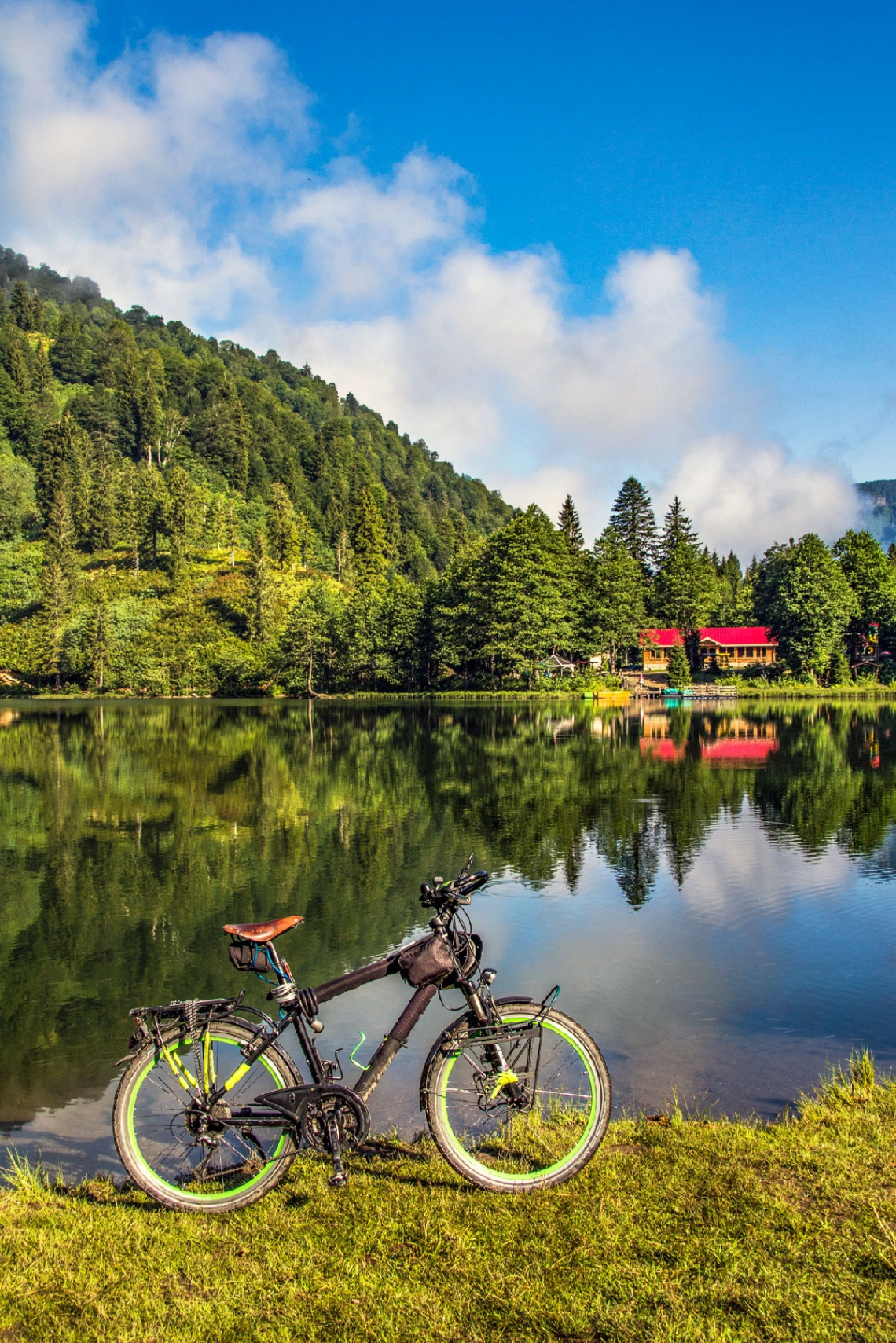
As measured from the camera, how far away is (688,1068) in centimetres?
798

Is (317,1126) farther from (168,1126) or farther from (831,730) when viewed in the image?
(831,730)

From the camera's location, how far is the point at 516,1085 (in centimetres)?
527

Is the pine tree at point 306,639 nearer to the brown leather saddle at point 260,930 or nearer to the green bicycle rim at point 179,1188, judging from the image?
the green bicycle rim at point 179,1188

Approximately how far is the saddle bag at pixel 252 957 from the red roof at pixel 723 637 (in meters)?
104

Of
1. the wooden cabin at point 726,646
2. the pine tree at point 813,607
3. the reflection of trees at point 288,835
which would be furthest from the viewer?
the wooden cabin at point 726,646

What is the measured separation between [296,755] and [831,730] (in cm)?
2884

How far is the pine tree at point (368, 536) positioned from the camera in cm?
13988

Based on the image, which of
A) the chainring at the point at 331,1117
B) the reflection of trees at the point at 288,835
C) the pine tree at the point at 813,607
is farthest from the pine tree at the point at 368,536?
the chainring at the point at 331,1117

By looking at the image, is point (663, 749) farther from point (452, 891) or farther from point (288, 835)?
point (452, 891)

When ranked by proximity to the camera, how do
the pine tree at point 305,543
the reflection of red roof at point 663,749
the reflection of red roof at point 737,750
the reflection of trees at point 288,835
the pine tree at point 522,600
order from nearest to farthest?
1. the reflection of trees at point 288,835
2. the reflection of red roof at point 737,750
3. the reflection of red roof at point 663,749
4. the pine tree at point 522,600
5. the pine tree at point 305,543

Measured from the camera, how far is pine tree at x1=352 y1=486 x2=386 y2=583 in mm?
139875

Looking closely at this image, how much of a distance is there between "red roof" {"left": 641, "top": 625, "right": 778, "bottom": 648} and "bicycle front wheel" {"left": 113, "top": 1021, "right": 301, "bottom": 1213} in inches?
4103

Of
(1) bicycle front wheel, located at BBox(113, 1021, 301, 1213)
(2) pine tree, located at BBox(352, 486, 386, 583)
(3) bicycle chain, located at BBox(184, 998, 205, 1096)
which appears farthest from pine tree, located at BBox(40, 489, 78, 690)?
(3) bicycle chain, located at BBox(184, 998, 205, 1096)

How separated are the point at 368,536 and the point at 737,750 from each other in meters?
114
